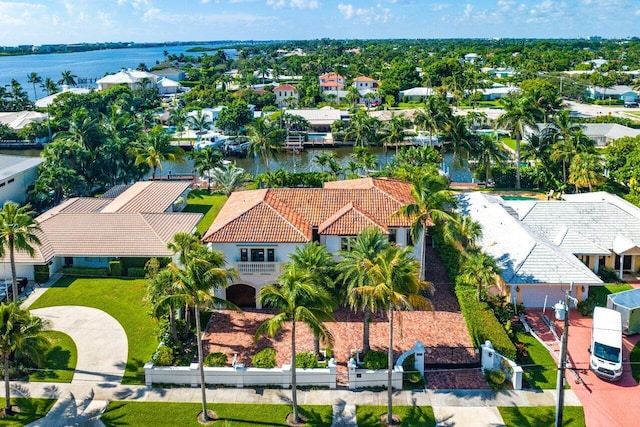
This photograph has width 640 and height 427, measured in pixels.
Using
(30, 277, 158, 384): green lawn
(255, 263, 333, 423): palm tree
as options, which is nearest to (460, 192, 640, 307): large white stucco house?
(255, 263, 333, 423): palm tree

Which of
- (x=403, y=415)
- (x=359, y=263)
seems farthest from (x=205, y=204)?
(x=403, y=415)

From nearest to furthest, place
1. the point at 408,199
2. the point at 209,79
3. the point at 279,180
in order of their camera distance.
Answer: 1. the point at 408,199
2. the point at 279,180
3. the point at 209,79

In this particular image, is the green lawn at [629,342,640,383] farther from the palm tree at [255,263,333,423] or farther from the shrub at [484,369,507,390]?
the palm tree at [255,263,333,423]

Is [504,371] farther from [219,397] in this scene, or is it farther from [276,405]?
[219,397]

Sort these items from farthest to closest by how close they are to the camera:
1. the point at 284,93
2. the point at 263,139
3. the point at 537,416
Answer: the point at 284,93, the point at 263,139, the point at 537,416

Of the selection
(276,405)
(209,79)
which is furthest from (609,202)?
(209,79)

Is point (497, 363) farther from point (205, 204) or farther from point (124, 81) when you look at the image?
point (124, 81)
